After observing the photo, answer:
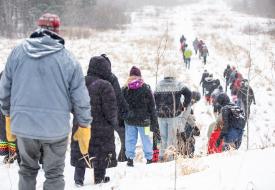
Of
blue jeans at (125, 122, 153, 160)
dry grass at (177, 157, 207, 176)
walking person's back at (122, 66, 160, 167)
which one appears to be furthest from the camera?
blue jeans at (125, 122, 153, 160)

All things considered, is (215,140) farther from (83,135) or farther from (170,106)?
(83,135)

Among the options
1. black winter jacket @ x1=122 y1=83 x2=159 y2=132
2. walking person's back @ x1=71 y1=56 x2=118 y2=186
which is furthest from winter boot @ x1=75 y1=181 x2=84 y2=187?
black winter jacket @ x1=122 y1=83 x2=159 y2=132

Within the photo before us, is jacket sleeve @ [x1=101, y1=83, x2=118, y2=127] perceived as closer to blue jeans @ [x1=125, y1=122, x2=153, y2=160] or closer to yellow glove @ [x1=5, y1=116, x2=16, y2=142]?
blue jeans @ [x1=125, y1=122, x2=153, y2=160]

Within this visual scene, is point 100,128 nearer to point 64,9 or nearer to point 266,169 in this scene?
point 266,169

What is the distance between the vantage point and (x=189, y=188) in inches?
149

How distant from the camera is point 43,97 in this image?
3.41 m

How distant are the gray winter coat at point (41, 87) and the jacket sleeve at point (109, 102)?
1.56m

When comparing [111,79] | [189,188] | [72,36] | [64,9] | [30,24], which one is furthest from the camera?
[64,9]

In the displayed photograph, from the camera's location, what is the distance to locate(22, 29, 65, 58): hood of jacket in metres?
3.44

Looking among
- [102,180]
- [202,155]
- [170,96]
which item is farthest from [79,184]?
[170,96]

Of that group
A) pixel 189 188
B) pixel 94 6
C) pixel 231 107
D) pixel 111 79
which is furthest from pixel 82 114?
pixel 94 6

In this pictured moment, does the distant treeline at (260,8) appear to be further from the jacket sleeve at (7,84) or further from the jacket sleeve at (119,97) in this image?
the jacket sleeve at (7,84)

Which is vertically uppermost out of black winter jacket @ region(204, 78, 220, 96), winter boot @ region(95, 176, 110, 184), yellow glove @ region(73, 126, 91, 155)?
yellow glove @ region(73, 126, 91, 155)

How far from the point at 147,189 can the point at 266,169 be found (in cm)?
114
